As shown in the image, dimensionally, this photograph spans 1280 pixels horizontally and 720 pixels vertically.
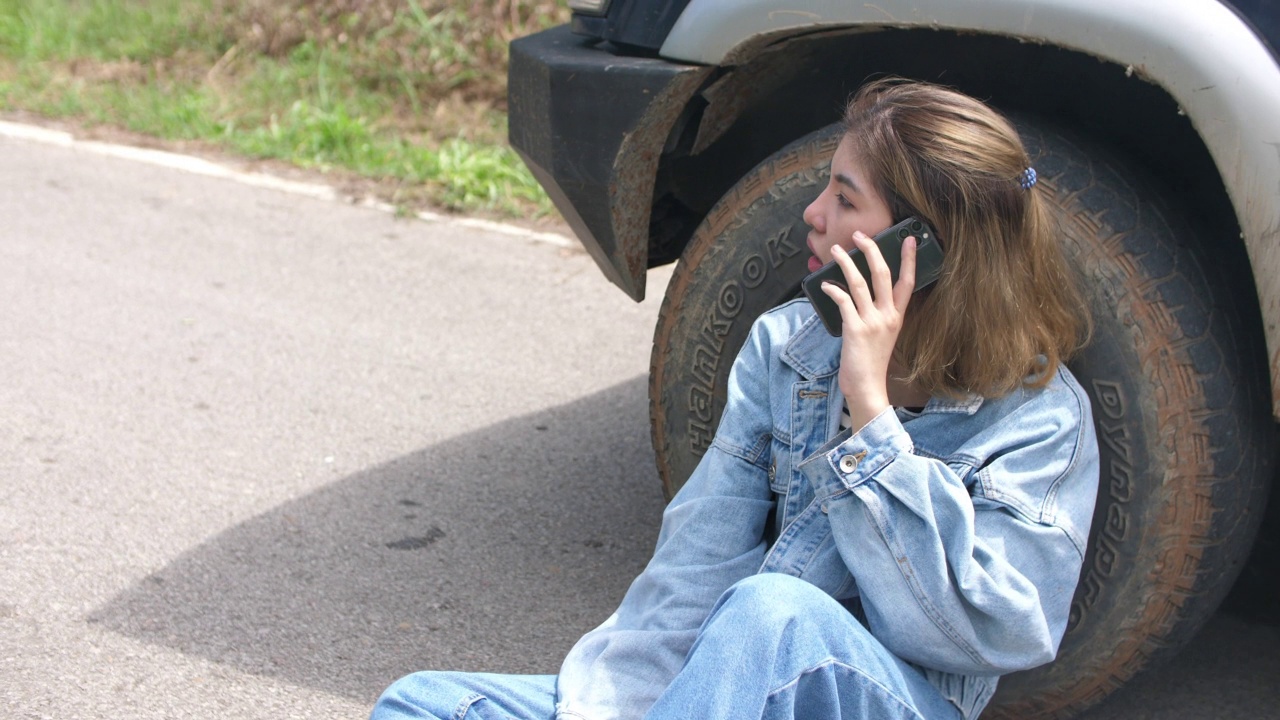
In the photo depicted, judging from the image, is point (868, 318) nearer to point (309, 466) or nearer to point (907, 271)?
point (907, 271)

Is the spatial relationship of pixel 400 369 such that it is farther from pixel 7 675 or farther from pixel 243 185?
pixel 243 185

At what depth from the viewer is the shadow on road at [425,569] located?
264 centimetres

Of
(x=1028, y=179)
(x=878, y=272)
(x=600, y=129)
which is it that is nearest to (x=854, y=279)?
(x=878, y=272)

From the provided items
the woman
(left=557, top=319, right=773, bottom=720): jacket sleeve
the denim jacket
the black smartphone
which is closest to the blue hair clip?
the woman

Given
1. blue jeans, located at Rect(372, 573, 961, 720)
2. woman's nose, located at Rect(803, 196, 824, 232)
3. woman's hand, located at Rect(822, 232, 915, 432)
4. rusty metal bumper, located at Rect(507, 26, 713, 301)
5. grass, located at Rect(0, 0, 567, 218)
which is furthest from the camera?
grass, located at Rect(0, 0, 567, 218)

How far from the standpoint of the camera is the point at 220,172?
6.15 m

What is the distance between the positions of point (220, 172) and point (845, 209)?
15.9 ft

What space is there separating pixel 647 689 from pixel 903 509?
493 millimetres

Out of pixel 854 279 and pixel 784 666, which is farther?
pixel 854 279

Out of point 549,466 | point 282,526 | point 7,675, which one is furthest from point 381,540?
Result: point 7,675

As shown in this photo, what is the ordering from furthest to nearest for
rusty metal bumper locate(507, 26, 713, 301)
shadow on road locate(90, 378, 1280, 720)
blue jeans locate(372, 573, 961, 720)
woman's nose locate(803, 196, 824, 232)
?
shadow on road locate(90, 378, 1280, 720)
rusty metal bumper locate(507, 26, 713, 301)
woman's nose locate(803, 196, 824, 232)
blue jeans locate(372, 573, 961, 720)

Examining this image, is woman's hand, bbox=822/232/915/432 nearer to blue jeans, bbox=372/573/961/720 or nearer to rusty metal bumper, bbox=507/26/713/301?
blue jeans, bbox=372/573/961/720

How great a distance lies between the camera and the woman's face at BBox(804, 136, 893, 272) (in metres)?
1.89

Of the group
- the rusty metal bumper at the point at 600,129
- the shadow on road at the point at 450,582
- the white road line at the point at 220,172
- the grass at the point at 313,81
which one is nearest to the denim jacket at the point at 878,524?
the rusty metal bumper at the point at 600,129
